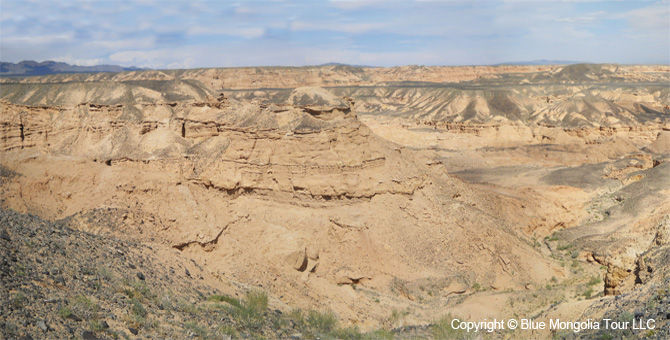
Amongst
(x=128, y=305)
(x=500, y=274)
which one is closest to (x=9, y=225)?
(x=128, y=305)

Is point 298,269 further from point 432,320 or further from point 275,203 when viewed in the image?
point 432,320

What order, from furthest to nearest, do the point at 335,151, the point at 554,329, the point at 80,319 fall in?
the point at 335,151
the point at 554,329
the point at 80,319

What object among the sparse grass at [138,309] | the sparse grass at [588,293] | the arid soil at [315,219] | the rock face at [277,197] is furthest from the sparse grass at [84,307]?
the sparse grass at [588,293]

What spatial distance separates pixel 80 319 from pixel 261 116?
1513 cm

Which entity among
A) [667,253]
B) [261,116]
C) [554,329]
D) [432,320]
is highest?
[261,116]

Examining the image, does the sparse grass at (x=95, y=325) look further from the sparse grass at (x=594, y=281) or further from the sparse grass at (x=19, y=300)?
the sparse grass at (x=594, y=281)

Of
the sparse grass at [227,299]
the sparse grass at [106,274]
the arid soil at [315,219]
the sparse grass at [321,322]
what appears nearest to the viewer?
the sparse grass at [106,274]

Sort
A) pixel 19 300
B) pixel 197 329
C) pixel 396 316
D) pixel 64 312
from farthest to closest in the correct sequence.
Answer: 1. pixel 396 316
2. pixel 197 329
3. pixel 64 312
4. pixel 19 300

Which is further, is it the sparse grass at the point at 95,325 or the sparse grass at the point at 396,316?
the sparse grass at the point at 396,316

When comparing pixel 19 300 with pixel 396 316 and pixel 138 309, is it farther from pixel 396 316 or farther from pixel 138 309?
pixel 396 316

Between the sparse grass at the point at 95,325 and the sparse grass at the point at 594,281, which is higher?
the sparse grass at the point at 95,325

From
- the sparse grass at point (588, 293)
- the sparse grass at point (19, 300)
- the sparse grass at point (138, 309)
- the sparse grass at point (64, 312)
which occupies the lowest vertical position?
the sparse grass at point (588, 293)

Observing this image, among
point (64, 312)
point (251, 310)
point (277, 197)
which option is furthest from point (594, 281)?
point (64, 312)

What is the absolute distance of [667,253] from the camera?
1446 centimetres
